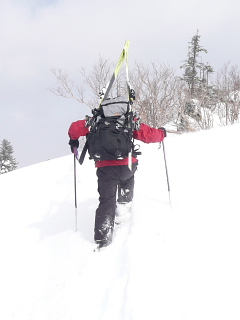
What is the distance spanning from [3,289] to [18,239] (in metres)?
1.35

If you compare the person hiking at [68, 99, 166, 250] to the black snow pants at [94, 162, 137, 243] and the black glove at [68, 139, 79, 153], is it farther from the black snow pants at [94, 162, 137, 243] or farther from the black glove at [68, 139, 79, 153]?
the black glove at [68, 139, 79, 153]

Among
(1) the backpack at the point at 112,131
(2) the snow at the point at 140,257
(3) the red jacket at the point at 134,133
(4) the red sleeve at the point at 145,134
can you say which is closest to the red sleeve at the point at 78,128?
(3) the red jacket at the point at 134,133

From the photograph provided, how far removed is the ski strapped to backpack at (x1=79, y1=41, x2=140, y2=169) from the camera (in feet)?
10.0

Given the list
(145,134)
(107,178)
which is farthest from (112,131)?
(107,178)

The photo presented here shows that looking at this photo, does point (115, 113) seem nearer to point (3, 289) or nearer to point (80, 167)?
point (3, 289)

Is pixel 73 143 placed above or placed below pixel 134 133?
below

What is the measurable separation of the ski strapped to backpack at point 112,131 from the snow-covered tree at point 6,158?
36.7 m

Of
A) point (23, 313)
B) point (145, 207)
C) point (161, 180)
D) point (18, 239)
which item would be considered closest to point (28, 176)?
point (18, 239)

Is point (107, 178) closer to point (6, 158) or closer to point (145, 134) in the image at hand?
point (145, 134)

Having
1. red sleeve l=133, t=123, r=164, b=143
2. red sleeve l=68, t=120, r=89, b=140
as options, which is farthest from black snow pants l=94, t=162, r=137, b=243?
red sleeve l=68, t=120, r=89, b=140

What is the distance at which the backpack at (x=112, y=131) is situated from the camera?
120 inches

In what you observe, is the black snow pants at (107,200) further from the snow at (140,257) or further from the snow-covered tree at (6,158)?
the snow-covered tree at (6,158)

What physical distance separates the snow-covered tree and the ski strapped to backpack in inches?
1443

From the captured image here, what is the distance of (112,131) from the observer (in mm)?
3055
